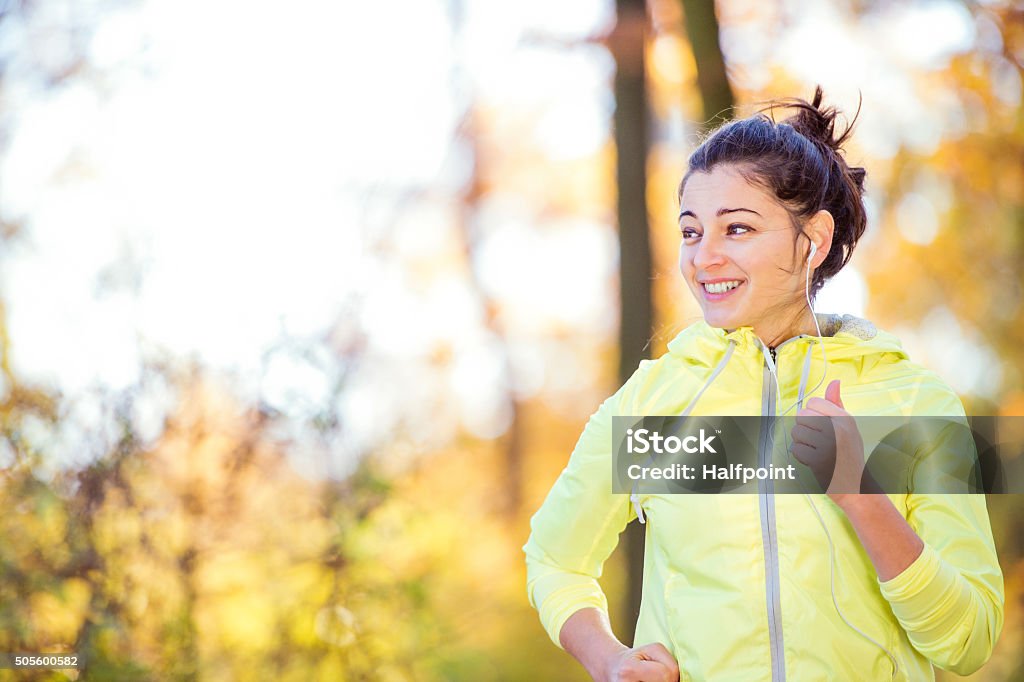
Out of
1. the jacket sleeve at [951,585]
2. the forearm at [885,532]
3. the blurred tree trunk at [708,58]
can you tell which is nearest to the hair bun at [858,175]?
the jacket sleeve at [951,585]

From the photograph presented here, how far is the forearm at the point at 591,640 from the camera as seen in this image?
1774mm

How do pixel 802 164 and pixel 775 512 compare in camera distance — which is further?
pixel 802 164

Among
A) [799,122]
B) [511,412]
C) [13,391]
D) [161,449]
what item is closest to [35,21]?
[13,391]

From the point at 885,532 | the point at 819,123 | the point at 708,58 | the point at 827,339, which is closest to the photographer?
the point at 885,532

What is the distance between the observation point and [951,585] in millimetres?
1512

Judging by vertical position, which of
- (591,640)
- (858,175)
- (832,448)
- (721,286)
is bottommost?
(591,640)

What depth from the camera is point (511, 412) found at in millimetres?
13000

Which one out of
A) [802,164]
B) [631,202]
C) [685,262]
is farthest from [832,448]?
[631,202]

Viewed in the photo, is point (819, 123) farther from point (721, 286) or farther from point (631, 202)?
point (631, 202)

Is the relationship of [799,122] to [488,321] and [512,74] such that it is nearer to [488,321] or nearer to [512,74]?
[512,74]

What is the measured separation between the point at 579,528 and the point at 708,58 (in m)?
2.86

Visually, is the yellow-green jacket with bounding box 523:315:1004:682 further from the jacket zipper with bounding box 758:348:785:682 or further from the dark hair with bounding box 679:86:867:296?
the dark hair with bounding box 679:86:867:296

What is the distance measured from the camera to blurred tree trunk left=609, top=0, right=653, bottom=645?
14.4 feet

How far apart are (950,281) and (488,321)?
530 cm
